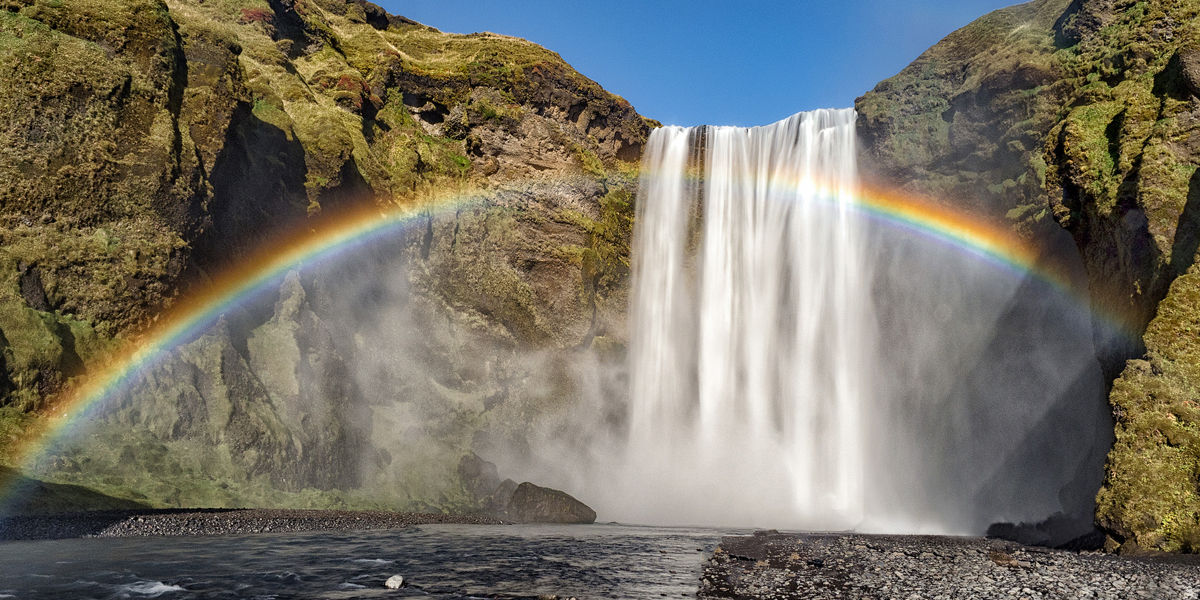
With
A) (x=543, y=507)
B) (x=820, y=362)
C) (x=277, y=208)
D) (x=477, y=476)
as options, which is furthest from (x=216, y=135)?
(x=820, y=362)

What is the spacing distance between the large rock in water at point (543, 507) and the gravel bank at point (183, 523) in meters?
5.20

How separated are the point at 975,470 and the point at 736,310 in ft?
43.9

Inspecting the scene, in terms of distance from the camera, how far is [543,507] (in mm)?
24188

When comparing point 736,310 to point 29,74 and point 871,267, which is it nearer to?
point 871,267

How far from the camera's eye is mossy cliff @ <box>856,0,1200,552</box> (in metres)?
13.7

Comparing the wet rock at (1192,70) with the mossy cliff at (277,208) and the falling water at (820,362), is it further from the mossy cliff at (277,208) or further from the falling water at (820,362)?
the mossy cliff at (277,208)

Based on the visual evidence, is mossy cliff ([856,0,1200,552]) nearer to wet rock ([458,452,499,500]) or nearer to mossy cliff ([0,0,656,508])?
mossy cliff ([0,0,656,508])

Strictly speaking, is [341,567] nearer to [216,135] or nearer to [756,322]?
[216,135]

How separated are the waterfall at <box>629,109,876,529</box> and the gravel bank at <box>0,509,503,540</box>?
602 inches

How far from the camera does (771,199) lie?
3578cm

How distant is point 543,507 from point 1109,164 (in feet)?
67.7

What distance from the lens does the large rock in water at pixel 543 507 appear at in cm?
2405

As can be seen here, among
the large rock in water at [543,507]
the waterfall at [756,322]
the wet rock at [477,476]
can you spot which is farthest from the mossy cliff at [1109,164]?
the wet rock at [477,476]

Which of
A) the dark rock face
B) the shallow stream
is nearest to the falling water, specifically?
the dark rock face
